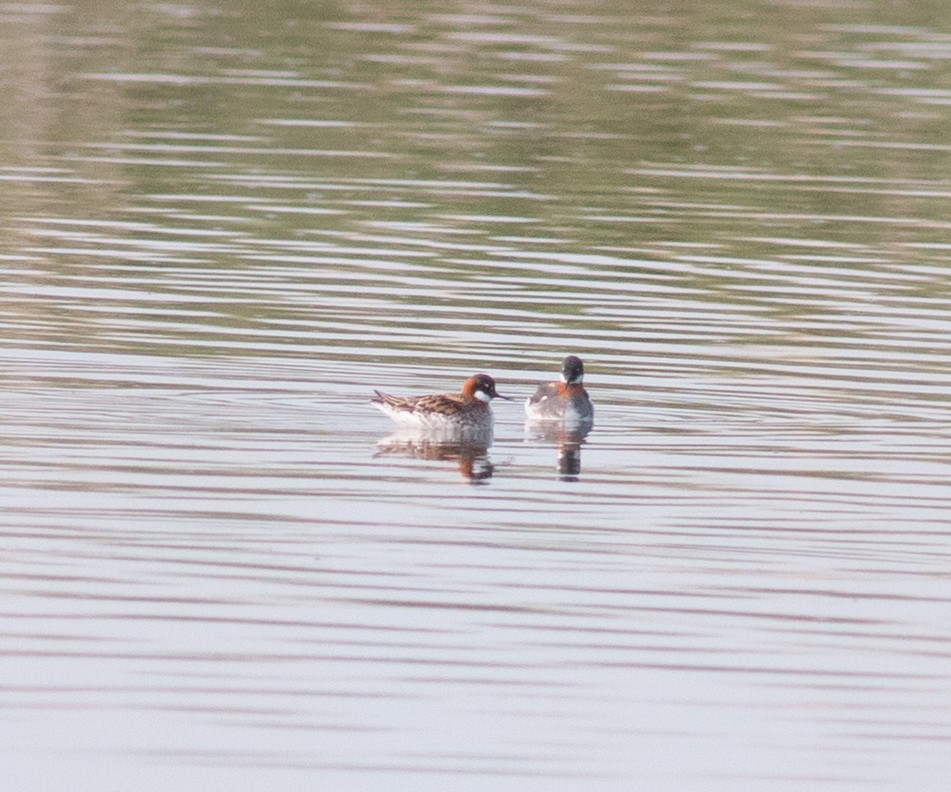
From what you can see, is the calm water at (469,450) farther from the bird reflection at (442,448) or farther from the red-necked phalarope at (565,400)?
the red-necked phalarope at (565,400)

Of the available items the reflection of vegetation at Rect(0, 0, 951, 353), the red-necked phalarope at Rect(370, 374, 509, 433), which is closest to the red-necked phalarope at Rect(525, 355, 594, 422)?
the red-necked phalarope at Rect(370, 374, 509, 433)

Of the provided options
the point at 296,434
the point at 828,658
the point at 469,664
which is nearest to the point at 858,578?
the point at 828,658

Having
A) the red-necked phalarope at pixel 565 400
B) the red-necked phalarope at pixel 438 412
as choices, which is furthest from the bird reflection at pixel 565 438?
the red-necked phalarope at pixel 438 412

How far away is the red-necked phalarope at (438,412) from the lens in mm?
15062

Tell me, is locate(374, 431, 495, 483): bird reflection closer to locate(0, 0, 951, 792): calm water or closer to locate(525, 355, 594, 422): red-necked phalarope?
locate(0, 0, 951, 792): calm water

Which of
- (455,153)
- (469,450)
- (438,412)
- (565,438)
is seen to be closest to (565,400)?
(565,438)

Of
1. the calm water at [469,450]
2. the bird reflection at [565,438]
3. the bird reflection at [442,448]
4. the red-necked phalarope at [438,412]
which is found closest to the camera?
the calm water at [469,450]

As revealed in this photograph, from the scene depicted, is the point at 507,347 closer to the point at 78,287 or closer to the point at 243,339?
the point at 243,339

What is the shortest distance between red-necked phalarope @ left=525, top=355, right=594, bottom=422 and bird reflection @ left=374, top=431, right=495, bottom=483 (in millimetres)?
476

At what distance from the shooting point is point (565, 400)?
15.4 metres

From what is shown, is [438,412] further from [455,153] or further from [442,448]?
[455,153]

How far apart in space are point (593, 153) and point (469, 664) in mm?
20469

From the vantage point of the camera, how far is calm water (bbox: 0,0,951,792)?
9.34 m

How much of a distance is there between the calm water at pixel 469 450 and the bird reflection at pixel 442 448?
0.06 meters
